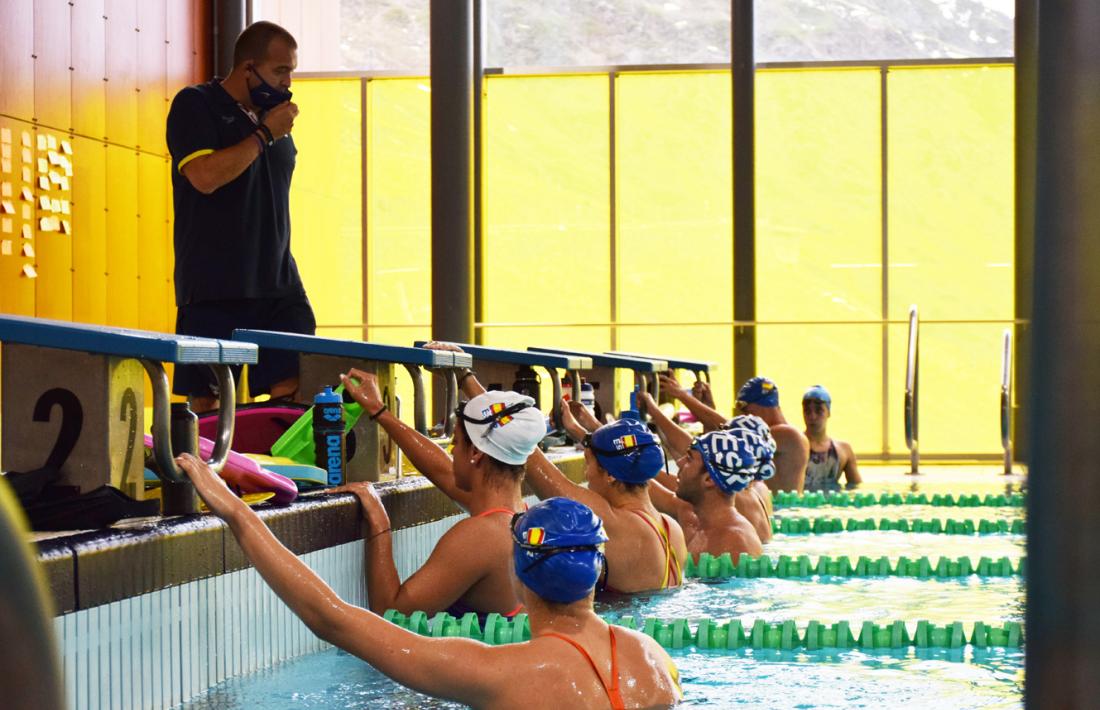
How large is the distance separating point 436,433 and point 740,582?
188 cm

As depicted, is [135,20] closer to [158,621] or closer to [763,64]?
[763,64]

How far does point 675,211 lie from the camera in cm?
1798

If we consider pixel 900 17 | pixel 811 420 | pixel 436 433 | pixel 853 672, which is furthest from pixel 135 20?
pixel 900 17

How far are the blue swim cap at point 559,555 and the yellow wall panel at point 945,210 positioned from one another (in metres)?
14.5

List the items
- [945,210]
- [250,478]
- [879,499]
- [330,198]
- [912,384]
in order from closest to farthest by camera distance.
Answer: [250,478] < [879,499] < [912,384] < [945,210] < [330,198]

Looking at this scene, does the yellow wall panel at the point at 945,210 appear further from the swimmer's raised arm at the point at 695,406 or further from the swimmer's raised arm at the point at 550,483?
the swimmer's raised arm at the point at 550,483

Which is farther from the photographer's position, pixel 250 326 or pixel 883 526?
pixel 883 526

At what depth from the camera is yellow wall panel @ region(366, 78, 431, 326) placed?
18047 mm

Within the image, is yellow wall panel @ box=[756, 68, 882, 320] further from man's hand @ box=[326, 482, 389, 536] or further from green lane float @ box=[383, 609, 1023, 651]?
man's hand @ box=[326, 482, 389, 536]

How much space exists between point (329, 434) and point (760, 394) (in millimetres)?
5969

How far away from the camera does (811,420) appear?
11734mm

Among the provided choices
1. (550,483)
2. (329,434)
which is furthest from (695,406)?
(329,434)

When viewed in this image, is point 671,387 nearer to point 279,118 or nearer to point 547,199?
point 279,118

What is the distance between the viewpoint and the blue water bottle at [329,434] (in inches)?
201
